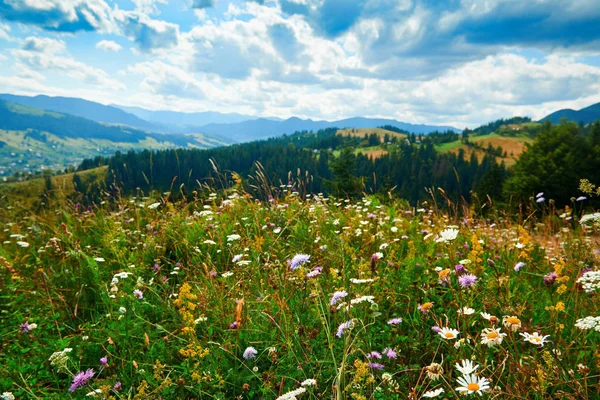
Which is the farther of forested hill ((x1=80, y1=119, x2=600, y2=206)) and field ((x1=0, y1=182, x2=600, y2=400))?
forested hill ((x1=80, y1=119, x2=600, y2=206))

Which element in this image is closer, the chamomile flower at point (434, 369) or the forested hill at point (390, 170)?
the chamomile flower at point (434, 369)

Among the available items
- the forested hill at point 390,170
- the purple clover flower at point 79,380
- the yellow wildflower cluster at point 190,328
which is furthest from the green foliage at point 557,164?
the purple clover flower at point 79,380

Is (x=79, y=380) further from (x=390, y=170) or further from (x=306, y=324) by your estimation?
(x=390, y=170)

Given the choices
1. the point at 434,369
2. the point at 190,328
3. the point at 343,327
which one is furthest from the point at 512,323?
the point at 190,328

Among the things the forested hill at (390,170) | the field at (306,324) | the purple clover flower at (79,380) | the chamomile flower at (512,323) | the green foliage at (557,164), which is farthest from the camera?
the green foliage at (557,164)

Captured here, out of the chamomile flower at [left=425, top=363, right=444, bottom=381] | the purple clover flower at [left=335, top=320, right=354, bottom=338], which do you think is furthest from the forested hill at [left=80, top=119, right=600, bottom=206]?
the chamomile flower at [left=425, top=363, right=444, bottom=381]

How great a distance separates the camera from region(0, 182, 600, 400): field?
87.2 inches

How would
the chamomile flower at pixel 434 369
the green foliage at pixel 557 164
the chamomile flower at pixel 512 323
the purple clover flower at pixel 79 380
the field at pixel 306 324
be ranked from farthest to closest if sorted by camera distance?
the green foliage at pixel 557 164 < the purple clover flower at pixel 79 380 < the field at pixel 306 324 < the chamomile flower at pixel 512 323 < the chamomile flower at pixel 434 369

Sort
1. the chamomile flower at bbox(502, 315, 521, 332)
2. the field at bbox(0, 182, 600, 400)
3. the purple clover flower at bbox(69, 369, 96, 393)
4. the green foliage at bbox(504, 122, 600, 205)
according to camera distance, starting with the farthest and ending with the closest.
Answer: the green foliage at bbox(504, 122, 600, 205) → the purple clover flower at bbox(69, 369, 96, 393) → the field at bbox(0, 182, 600, 400) → the chamomile flower at bbox(502, 315, 521, 332)

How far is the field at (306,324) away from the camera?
2215 millimetres

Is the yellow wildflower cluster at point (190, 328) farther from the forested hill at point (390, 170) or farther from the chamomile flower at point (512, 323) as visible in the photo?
the forested hill at point (390, 170)

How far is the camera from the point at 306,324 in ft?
9.57

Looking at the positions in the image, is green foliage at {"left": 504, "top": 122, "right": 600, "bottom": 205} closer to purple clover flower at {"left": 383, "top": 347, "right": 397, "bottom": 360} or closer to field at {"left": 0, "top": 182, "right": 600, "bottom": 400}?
field at {"left": 0, "top": 182, "right": 600, "bottom": 400}

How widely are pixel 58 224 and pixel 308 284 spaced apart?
17.7 feet
